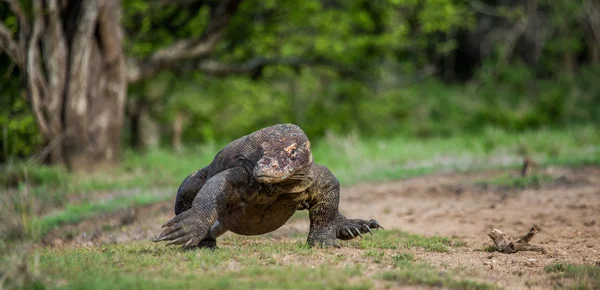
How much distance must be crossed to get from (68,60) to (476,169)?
7334mm

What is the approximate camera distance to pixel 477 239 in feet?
22.9

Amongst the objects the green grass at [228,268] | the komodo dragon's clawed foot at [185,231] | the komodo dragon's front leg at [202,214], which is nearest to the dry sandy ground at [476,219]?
the green grass at [228,268]

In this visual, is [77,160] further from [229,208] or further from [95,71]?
[229,208]

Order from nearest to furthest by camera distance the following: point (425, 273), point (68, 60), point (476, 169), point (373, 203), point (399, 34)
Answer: point (425, 273) < point (373, 203) < point (476, 169) < point (68, 60) < point (399, 34)

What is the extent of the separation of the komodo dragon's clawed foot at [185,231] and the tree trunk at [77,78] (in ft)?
29.9

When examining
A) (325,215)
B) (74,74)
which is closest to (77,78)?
(74,74)

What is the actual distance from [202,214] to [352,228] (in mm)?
1266

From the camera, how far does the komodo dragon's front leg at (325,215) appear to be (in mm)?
5770

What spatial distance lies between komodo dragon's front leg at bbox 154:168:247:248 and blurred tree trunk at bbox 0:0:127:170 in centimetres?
897

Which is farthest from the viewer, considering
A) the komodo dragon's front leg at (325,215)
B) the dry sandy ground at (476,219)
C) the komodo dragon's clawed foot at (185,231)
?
the komodo dragon's front leg at (325,215)

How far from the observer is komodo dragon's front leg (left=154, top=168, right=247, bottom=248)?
512cm

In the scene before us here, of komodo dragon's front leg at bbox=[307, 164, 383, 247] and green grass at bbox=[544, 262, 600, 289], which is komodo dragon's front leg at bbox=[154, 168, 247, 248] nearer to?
komodo dragon's front leg at bbox=[307, 164, 383, 247]

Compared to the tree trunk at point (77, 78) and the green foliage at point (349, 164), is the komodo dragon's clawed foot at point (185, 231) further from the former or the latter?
the tree trunk at point (77, 78)

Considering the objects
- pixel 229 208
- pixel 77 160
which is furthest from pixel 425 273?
pixel 77 160
